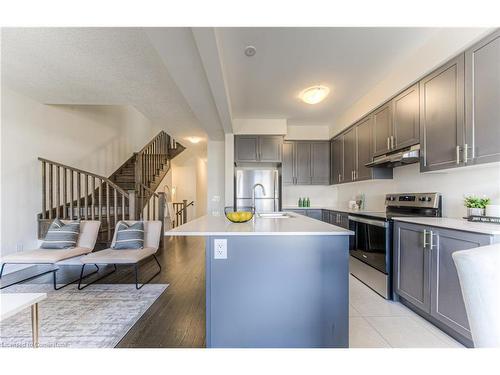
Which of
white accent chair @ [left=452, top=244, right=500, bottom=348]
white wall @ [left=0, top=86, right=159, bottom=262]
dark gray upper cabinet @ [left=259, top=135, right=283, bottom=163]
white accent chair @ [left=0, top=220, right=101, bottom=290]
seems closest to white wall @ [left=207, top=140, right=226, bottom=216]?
dark gray upper cabinet @ [left=259, top=135, right=283, bottom=163]

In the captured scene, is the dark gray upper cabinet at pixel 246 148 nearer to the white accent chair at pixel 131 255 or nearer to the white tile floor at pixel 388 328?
the white accent chair at pixel 131 255

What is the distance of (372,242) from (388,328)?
3.24 ft

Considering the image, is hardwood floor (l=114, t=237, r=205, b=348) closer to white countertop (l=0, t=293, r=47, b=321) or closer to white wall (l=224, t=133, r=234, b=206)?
white countertop (l=0, t=293, r=47, b=321)

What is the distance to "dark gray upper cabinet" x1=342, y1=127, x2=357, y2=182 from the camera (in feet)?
12.6

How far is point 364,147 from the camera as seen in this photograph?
3.50 metres

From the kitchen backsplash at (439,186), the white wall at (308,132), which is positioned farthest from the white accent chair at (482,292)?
the white wall at (308,132)

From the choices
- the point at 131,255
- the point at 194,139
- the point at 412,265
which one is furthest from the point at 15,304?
the point at 194,139

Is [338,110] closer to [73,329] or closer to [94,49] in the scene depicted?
[94,49]

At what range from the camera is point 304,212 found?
446 centimetres

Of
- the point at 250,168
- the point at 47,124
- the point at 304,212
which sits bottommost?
the point at 304,212

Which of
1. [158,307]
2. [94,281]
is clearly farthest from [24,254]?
[158,307]
